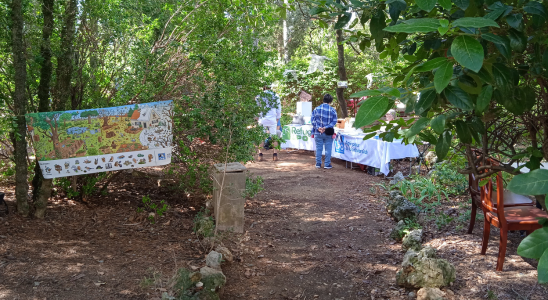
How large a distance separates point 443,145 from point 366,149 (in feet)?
27.5

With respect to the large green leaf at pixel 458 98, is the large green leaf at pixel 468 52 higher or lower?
higher

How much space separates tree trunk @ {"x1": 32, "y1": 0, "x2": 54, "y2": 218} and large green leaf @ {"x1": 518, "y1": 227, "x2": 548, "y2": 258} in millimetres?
4981

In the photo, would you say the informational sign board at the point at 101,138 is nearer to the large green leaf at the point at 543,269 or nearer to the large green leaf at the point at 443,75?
the large green leaf at the point at 443,75

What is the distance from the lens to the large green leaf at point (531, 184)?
886 millimetres

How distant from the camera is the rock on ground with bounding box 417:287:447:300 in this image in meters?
3.50

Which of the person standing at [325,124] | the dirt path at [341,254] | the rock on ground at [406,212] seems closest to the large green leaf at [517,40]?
the dirt path at [341,254]

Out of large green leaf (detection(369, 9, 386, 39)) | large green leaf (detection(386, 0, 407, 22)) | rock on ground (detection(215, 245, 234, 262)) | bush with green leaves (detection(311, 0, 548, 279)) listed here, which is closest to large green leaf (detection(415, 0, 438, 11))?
bush with green leaves (detection(311, 0, 548, 279))

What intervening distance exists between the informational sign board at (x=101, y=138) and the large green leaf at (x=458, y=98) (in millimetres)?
4238

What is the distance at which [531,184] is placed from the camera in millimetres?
903

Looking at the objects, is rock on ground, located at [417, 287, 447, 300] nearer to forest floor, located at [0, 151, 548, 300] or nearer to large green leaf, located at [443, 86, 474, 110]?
forest floor, located at [0, 151, 548, 300]

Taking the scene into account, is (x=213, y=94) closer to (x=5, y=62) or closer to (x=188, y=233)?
(x=188, y=233)

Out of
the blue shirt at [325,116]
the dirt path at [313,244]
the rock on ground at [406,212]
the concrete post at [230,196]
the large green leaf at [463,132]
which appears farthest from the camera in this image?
the blue shirt at [325,116]

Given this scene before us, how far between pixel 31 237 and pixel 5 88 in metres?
1.90

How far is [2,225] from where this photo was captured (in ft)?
14.7
